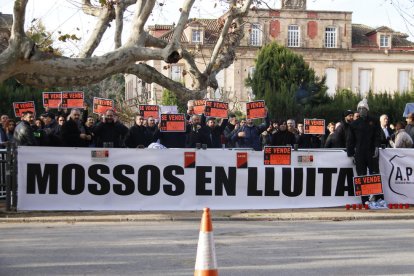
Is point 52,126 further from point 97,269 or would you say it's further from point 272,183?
point 97,269

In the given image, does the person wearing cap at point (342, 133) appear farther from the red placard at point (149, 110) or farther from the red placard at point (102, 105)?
the red placard at point (102, 105)

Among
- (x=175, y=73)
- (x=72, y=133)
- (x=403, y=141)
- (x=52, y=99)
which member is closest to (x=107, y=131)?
(x=72, y=133)

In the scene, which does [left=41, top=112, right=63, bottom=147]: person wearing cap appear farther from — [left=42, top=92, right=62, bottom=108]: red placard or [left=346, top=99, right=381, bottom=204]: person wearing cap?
[left=346, top=99, right=381, bottom=204]: person wearing cap

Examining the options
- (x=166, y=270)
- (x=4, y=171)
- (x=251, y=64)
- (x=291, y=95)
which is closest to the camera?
(x=166, y=270)

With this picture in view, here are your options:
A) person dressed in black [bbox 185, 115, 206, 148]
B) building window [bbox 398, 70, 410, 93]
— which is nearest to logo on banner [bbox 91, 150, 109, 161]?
person dressed in black [bbox 185, 115, 206, 148]

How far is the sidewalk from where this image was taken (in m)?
16.6

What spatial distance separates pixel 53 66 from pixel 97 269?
22.2 feet

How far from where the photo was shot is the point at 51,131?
2016 cm

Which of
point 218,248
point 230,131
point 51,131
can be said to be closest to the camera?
point 218,248

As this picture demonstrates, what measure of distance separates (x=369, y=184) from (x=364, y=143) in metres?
0.86

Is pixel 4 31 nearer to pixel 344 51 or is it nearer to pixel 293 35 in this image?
pixel 293 35

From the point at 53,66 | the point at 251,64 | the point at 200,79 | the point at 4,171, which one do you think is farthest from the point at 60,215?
the point at 251,64

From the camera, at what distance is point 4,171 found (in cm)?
1792

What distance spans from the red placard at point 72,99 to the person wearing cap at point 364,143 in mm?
7110
